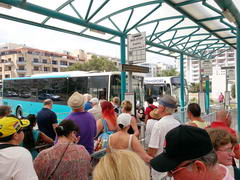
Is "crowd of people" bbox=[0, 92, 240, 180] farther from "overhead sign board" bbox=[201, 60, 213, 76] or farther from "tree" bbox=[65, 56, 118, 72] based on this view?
"tree" bbox=[65, 56, 118, 72]

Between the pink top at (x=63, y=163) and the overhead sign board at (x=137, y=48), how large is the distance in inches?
132

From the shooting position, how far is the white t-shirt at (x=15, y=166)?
1.93 m

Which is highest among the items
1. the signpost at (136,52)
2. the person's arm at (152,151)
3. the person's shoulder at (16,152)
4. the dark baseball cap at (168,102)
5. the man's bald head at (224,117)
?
the signpost at (136,52)

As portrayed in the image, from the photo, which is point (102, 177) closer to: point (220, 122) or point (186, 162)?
point (186, 162)

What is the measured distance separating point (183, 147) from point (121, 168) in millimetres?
453

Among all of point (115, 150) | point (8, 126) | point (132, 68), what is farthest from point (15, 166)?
point (132, 68)

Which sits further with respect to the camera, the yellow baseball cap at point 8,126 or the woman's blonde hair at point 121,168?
the yellow baseball cap at point 8,126

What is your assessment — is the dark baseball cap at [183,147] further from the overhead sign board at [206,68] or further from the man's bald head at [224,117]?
the overhead sign board at [206,68]

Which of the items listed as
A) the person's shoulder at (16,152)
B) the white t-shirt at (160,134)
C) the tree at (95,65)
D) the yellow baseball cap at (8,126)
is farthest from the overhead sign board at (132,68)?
the tree at (95,65)

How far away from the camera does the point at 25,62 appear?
6950 cm

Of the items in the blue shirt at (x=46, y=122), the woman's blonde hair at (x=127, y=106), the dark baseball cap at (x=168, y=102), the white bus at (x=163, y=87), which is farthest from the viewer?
the white bus at (x=163, y=87)

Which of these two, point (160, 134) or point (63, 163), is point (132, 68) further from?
point (63, 163)

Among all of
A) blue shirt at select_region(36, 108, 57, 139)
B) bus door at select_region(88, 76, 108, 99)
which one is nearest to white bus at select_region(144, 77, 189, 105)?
bus door at select_region(88, 76, 108, 99)

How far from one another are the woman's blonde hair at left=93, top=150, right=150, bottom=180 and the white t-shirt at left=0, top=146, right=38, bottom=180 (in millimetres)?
1156
